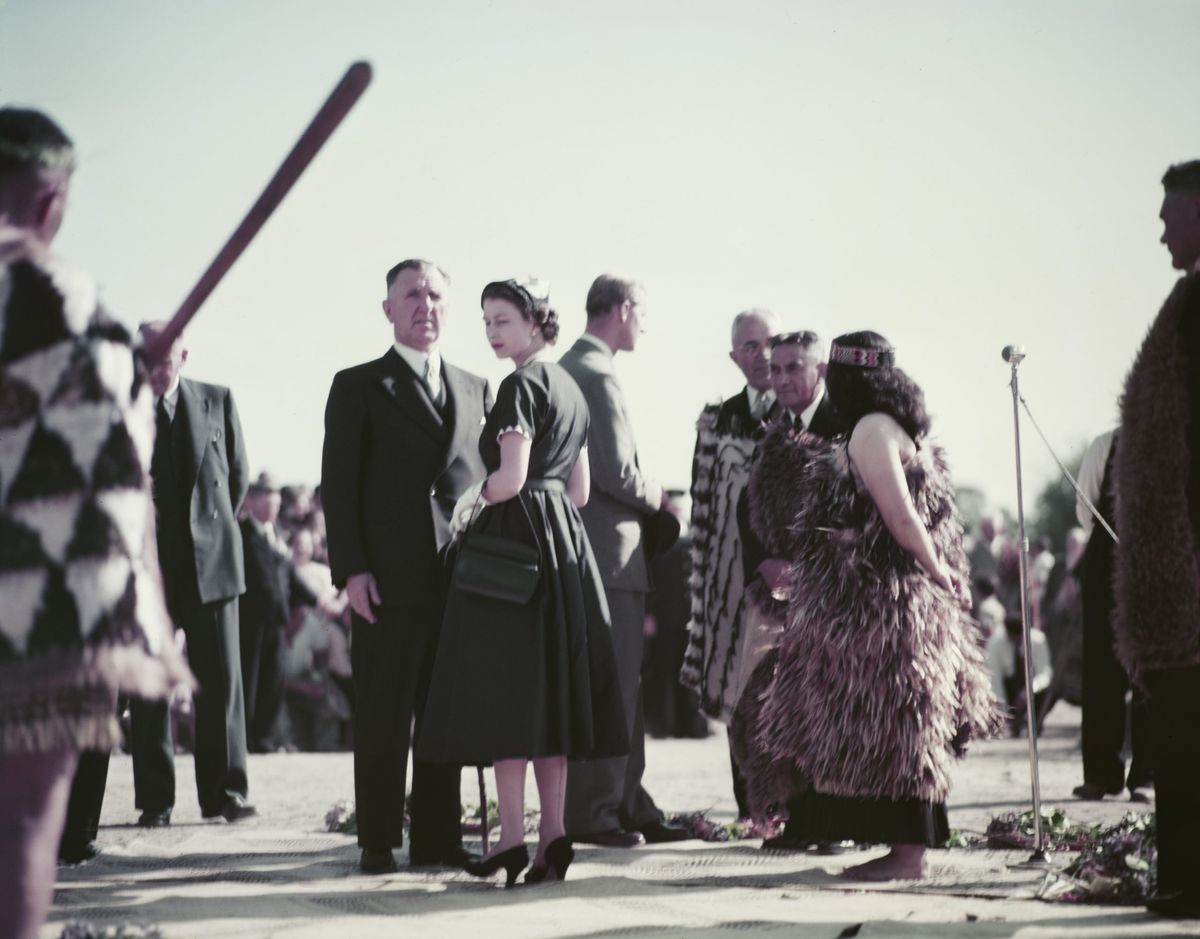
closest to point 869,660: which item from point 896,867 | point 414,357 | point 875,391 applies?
point 896,867

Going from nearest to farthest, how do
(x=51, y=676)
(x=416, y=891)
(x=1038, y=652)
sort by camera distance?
(x=51, y=676), (x=416, y=891), (x=1038, y=652)

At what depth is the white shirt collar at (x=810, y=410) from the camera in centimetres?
679

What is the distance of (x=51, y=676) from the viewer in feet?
10.3

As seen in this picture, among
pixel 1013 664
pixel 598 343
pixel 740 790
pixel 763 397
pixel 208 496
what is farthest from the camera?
pixel 1013 664

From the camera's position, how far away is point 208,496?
777 centimetres

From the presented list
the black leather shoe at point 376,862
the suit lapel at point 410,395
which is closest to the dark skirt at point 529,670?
the black leather shoe at point 376,862

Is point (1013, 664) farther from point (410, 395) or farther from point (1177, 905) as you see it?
point (1177, 905)

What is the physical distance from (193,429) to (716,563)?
246 cm

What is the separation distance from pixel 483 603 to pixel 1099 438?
168 inches

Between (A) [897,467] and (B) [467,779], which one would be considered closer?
(A) [897,467]

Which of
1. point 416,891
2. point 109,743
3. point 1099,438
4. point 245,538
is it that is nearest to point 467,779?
point 245,538

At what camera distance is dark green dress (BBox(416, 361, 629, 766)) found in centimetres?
553

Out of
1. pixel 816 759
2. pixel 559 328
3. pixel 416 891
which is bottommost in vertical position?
pixel 416 891

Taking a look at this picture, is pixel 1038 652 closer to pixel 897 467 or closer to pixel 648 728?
pixel 648 728
